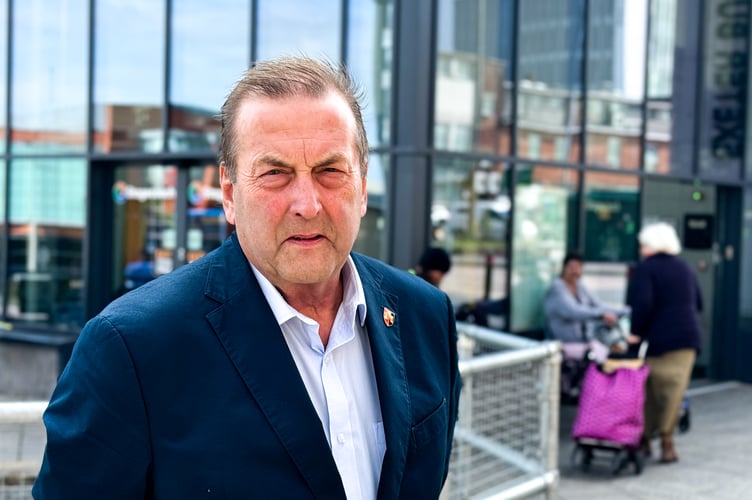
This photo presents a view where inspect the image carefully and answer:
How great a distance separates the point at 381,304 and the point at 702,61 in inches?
416

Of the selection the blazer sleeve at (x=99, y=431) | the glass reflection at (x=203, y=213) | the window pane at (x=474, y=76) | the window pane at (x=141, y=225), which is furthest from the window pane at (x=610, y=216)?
the blazer sleeve at (x=99, y=431)

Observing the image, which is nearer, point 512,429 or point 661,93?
point 512,429

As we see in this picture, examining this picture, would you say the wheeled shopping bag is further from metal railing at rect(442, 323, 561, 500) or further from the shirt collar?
the shirt collar

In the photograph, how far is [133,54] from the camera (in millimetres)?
10023

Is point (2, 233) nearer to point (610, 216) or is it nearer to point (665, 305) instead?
point (610, 216)

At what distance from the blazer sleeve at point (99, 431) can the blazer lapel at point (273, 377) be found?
189 mm

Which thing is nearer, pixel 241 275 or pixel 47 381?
pixel 241 275

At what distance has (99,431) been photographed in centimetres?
154

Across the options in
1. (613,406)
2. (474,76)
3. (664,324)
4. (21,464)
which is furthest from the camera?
(474,76)

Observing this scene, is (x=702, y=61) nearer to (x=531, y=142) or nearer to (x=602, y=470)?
(x=531, y=142)

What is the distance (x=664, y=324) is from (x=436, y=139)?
8.79ft

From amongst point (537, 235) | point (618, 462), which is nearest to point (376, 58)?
point (537, 235)

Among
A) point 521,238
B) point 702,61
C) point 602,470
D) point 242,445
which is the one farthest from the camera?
point 702,61

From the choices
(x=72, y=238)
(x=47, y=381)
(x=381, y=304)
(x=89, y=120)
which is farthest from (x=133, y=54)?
(x=381, y=304)
